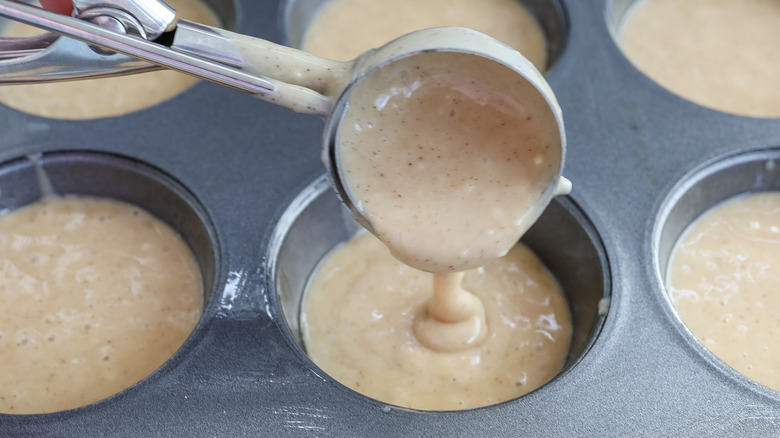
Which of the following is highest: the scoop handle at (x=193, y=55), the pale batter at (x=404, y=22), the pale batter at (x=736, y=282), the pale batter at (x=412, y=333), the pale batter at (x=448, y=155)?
the scoop handle at (x=193, y=55)

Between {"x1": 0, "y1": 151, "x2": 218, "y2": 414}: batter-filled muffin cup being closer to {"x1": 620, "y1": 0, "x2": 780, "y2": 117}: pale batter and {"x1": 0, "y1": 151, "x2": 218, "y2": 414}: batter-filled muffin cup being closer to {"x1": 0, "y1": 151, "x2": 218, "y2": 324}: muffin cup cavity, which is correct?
{"x1": 0, "y1": 151, "x2": 218, "y2": 324}: muffin cup cavity

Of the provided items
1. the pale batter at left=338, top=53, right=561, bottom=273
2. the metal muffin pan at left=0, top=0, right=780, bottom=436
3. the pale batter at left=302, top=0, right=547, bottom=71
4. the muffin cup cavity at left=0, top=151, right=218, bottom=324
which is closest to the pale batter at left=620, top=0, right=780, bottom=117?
the metal muffin pan at left=0, top=0, right=780, bottom=436

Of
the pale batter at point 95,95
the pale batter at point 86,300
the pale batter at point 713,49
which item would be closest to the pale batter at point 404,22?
the pale batter at point 713,49

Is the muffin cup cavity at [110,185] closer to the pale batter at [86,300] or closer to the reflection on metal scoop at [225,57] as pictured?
the pale batter at [86,300]

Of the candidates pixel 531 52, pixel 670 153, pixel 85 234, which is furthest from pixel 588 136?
pixel 85 234

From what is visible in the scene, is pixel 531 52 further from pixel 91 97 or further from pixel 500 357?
pixel 91 97

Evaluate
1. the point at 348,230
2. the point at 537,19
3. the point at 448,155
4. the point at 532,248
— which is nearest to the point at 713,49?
the point at 537,19
